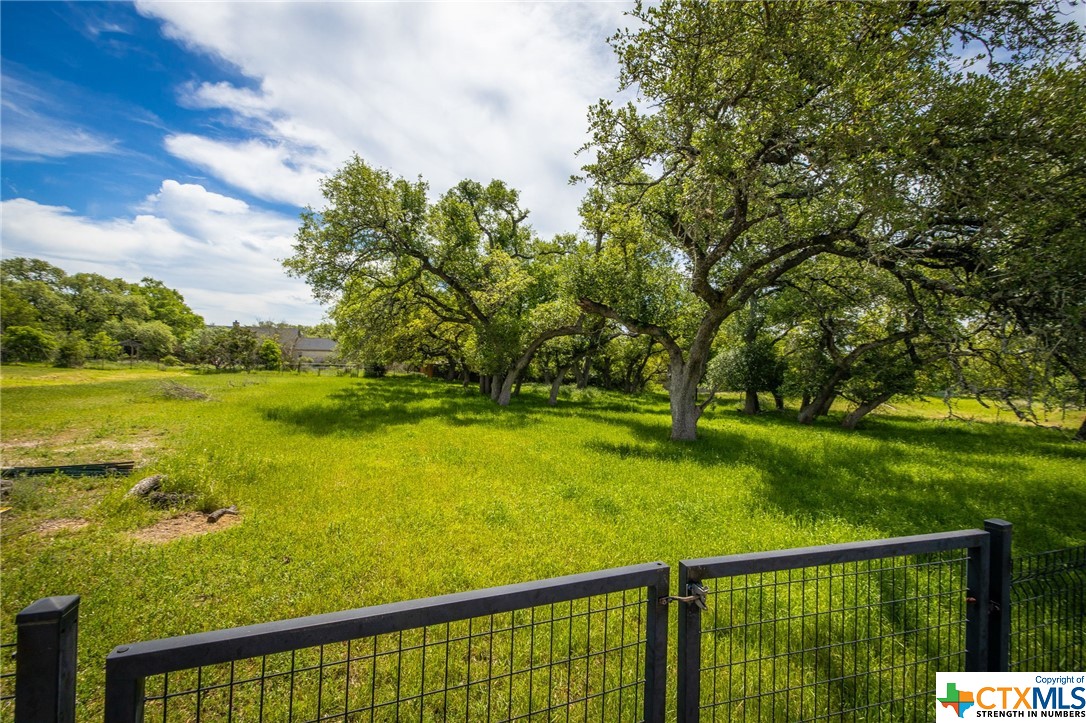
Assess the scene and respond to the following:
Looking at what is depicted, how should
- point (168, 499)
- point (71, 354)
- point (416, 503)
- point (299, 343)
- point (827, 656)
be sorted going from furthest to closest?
point (299, 343) < point (71, 354) < point (416, 503) < point (168, 499) < point (827, 656)

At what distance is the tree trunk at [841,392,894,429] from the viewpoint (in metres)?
18.0

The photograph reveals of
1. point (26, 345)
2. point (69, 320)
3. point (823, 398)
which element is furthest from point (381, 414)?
point (69, 320)

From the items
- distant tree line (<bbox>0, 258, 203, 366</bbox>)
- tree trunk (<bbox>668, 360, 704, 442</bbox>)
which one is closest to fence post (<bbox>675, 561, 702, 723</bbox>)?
tree trunk (<bbox>668, 360, 704, 442</bbox>)

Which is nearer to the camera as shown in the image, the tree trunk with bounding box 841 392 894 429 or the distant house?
the tree trunk with bounding box 841 392 894 429

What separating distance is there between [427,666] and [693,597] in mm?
2644

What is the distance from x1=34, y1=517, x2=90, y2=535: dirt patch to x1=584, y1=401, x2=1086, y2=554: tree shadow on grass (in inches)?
375

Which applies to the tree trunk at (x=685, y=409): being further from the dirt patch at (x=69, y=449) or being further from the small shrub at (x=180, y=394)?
the small shrub at (x=180, y=394)

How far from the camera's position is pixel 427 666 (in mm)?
3547

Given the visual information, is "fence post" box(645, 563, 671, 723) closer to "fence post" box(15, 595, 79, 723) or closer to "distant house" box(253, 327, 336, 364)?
"fence post" box(15, 595, 79, 723)

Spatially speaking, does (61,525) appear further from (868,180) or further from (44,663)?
(868,180)

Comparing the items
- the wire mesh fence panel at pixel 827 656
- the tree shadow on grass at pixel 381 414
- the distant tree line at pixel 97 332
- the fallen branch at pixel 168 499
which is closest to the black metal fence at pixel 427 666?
the wire mesh fence panel at pixel 827 656

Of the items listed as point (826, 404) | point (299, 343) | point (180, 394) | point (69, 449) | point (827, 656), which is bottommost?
point (827, 656)

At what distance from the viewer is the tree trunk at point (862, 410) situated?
17984 mm

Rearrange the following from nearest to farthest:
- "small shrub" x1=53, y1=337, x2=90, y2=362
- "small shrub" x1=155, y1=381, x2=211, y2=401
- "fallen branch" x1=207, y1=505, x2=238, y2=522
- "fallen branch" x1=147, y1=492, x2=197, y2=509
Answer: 1. "fallen branch" x1=207, y1=505, x2=238, y2=522
2. "fallen branch" x1=147, y1=492, x2=197, y2=509
3. "small shrub" x1=155, y1=381, x2=211, y2=401
4. "small shrub" x1=53, y1=337, x2=90, y2=362
